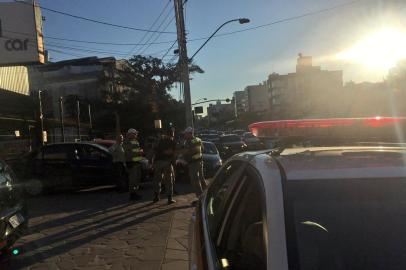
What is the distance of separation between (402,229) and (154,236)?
5.89m

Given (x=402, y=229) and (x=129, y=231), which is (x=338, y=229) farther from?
(x=129, y=231)

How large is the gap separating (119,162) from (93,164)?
4.29 ft

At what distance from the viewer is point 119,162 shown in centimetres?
1328

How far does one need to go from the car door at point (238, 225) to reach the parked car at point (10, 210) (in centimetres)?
328

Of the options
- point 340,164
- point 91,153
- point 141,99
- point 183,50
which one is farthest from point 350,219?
point 141,99

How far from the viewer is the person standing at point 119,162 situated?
13023 mm

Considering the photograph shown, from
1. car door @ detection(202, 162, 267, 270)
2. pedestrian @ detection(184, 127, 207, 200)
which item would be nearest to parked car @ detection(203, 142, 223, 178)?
pedestrian @ detection(184, 127, 207, 200)

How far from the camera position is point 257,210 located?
112 inches

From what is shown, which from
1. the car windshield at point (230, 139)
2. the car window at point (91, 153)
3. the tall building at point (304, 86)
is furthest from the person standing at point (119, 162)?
the tall building at point (304, 86)

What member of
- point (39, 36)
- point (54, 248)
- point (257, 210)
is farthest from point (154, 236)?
point (39, 36)

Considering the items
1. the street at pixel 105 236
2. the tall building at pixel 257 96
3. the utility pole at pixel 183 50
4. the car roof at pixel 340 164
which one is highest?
the tall building at pixel 257 96

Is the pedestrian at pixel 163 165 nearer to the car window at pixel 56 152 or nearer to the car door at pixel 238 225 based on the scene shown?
the car window at pixel 56 152

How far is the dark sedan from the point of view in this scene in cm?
1399

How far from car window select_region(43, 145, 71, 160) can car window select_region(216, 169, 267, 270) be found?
465 inches
